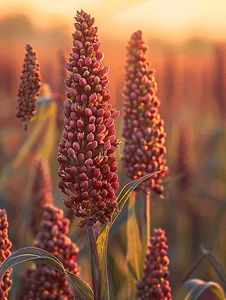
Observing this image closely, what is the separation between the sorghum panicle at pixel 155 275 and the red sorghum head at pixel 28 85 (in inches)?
43.9

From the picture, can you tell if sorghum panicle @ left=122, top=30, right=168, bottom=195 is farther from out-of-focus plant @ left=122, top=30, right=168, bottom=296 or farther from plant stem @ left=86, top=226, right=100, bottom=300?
plant stem @ left=86, top=226, right=100, bottom=300

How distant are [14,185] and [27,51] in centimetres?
361

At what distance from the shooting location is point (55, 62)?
132 inches

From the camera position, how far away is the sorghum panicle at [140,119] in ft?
8.32

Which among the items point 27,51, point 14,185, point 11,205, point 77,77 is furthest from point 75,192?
point 14,185

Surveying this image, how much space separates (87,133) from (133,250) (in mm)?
1396

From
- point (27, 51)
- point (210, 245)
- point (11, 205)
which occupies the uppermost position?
point (27, 51)

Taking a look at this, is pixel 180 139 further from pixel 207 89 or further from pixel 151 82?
pixel 151 82

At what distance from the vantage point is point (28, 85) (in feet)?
6.34

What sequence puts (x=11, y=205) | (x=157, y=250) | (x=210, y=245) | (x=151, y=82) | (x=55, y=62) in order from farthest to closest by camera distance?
(x=210, y=245) < (x=11, y=205) < (x=55, y=62) < (x=151, y=82) < (x=157, y=250)

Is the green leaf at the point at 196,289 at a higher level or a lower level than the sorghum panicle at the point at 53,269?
lower

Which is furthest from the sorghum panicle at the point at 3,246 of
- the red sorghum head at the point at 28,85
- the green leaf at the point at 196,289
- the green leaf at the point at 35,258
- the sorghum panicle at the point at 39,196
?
the sorghum panicle at the point at 39,196

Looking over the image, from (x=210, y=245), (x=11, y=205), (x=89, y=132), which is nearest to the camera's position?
(x=89, y=132)

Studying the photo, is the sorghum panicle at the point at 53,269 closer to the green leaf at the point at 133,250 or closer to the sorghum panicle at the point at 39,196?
the green leaf at the point at 133,250
